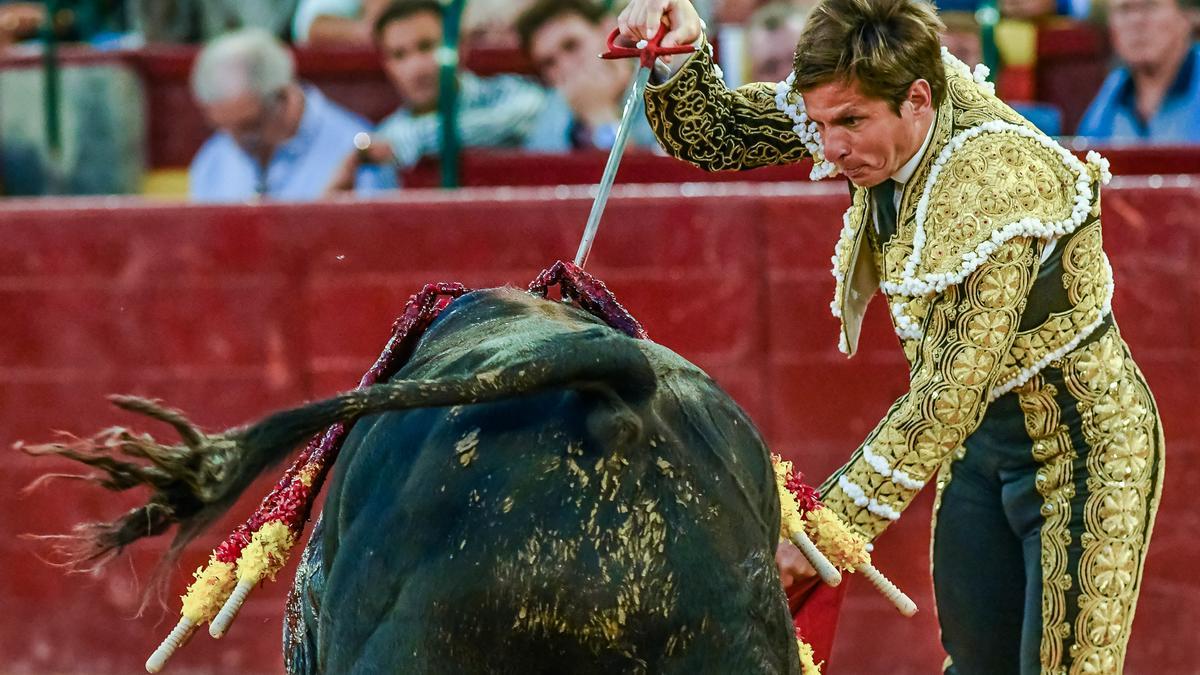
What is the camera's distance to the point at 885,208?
2682mm

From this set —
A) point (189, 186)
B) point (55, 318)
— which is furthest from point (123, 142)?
point (55, 318)

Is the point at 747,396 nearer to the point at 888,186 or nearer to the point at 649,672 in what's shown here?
the point at 888,186

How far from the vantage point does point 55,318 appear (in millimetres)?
5281

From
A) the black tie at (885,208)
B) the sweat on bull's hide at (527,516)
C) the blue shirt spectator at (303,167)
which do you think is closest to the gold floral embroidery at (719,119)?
the black tie at (885,208)

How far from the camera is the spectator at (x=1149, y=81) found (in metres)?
5.41

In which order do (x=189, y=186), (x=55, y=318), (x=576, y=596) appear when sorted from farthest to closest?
(x=189, y=186)
(x=55, y=318)
(x=576, y=596)

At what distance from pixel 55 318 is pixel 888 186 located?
324 centimetres

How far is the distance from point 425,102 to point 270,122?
483 millimetres

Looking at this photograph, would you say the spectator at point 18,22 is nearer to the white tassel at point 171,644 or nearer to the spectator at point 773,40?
the spectator at point 773,40

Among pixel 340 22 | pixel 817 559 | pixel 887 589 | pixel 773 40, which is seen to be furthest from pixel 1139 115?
pixel 817 559

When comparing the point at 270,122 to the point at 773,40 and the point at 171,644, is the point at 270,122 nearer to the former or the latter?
the point at 773,40

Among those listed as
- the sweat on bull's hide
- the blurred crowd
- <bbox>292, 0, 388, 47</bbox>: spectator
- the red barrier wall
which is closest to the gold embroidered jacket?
the sweat on bull's hide

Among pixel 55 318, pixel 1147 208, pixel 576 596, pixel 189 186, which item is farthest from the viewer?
pixel 189 186

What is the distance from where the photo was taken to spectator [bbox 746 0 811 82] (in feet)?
18.5
